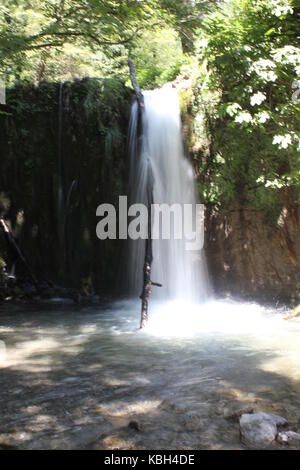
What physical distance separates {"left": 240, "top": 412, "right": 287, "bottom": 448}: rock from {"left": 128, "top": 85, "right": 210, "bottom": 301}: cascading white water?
6333mm

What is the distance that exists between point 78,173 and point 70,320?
14.0 feet

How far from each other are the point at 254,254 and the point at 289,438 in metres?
6.14

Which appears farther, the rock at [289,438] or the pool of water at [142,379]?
the pool of water at [142,379]

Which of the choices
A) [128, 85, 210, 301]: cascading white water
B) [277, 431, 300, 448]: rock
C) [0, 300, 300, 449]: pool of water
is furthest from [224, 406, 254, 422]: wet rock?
[128, 85, 210, 301]: cascading white water

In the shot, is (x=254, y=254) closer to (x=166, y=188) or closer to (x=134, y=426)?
(x=166, y=188)

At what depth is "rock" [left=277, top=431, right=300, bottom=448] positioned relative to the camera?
2.67 m

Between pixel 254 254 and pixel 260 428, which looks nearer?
Answer: pixel 260 428

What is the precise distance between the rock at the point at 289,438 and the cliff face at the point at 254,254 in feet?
18.0

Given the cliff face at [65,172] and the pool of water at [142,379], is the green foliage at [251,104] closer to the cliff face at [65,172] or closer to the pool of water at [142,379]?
the cliff face at [65,172]

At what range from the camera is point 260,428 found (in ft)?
9.19

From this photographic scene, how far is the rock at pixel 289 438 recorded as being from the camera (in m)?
2.67

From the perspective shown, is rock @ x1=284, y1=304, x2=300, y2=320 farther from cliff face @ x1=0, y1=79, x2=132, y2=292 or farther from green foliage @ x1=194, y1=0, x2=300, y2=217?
cliff face @ x1=0, y1=79, x2=132, y2=292

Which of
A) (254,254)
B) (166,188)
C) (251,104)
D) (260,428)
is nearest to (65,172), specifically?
(166,188)

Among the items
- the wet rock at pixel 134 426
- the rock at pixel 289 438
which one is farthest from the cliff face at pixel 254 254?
the wet rock at pixel 134 426
